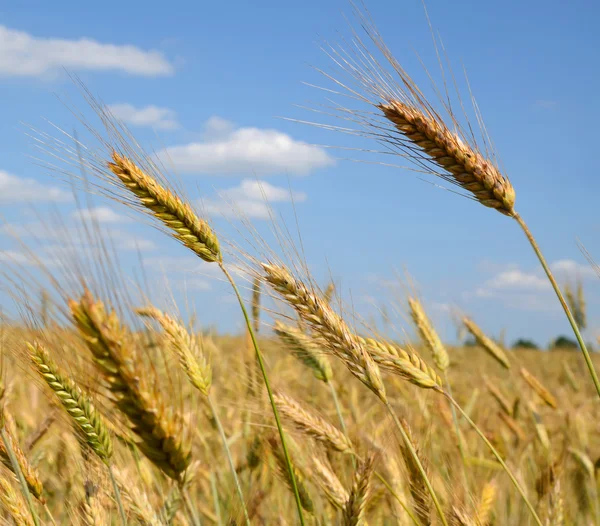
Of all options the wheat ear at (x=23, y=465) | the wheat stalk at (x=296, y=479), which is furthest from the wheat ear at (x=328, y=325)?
the wheat ear at (x=23, y=465)

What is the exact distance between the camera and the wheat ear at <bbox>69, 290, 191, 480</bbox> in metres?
1.26

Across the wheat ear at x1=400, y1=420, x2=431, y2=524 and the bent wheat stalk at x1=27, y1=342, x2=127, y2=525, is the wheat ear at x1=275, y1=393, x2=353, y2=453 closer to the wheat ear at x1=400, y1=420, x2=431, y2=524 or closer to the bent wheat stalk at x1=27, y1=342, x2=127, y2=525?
the wheat ear at x1=400, y1=420, x2=431, y2=524

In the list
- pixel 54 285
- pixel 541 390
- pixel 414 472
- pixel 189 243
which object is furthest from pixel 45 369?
pixel 541 390

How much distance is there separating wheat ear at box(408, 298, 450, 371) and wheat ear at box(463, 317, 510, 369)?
3.94ft

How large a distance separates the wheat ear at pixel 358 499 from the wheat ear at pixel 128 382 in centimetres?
53

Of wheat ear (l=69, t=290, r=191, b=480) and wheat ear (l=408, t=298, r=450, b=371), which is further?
wheat ear (l=408, t=298, r=450, b=371)

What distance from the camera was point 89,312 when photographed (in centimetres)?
126

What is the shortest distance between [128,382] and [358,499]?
723 mm

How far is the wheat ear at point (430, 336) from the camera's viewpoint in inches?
106

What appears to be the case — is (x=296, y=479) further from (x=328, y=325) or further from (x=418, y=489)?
(x=328, y=325)

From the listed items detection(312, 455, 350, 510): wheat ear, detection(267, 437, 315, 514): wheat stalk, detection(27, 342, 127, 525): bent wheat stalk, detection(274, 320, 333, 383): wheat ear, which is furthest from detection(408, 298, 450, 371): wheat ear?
detection(27, 342, 127, 525): bent wheat stalk

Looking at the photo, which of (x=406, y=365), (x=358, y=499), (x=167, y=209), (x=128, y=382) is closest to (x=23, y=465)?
(x=128, y=382)

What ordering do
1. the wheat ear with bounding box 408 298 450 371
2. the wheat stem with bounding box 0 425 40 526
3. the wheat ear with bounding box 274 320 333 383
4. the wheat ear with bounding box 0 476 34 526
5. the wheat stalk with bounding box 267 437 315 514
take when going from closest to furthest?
the wheat stem with bounding box 0 425 40 526 < the wheat ear with bounding box 0 476 34 526 < the wheat stalk with bounding box 267 437 315 514 < the wheat ear with bounding box 274 320 333 383 < the wheat ear with bounding box 408 298 450 371

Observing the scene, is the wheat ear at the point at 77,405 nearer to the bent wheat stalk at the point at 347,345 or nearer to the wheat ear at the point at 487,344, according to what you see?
the bent wheat stalk at the point at 347,345
